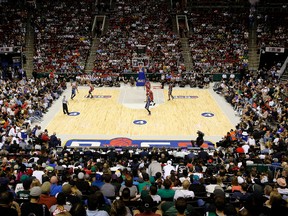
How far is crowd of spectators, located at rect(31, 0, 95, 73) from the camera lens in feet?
121

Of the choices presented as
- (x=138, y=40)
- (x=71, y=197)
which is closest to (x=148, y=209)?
(x=71, y=197)

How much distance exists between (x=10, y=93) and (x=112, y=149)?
1232 centimetres

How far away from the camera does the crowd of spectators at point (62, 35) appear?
36938 millimetres

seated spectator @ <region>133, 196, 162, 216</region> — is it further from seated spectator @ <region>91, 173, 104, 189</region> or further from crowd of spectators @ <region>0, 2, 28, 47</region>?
crowd of spectators @ <region>0, 2, 28, 47</region>

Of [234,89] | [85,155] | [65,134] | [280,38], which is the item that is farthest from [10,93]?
[280,38]

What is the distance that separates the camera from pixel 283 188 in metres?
9.50

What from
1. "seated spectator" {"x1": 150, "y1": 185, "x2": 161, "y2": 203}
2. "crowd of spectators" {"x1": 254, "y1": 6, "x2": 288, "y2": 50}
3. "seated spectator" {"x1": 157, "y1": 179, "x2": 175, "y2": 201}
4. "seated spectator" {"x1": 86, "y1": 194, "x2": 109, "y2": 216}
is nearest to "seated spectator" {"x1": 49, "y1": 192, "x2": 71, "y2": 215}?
"seated spectator" {"x1": 86, "y1": 194, "x2": 109, "y2": 216}

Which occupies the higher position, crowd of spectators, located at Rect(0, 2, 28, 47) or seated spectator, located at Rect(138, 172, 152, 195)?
crowd of spectators, located at Rect(0, 2, 28, 47)

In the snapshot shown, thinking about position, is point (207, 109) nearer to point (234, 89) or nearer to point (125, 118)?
point (234, 89)

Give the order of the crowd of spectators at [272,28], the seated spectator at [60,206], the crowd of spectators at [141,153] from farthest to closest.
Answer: the crowd of spectators at [272,28] → the crowd of spectators at [141,153] → the seated spectator at [60,206]

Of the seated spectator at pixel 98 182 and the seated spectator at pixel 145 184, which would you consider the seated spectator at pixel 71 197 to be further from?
the seated spectator at pixel 145 184

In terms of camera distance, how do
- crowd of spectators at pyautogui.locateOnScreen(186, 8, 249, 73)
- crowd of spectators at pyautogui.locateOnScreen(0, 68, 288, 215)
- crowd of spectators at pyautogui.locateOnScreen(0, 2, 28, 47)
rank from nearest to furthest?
crowd of spectators at pyautogui.locateOnScreen(0, 68, 288, 215)
crowd of spectators at pyautogui.locateOnScreen(186, 8, 249, 73)
crowd of spectators at pyautogui.locateOnScreen(0, 2, 28, 47)

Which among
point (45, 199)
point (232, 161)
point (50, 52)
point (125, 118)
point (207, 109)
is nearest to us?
point (45, 199)

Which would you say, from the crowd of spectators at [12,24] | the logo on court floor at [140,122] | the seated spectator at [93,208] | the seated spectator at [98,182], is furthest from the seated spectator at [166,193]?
the crowd of spectators at [12,24]
